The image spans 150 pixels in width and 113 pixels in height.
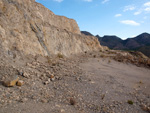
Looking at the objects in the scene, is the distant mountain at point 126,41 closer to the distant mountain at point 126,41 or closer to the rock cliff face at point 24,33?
the distant mountain at point 126,41

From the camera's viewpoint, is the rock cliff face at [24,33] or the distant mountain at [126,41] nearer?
the rock cliff face at [24,33]

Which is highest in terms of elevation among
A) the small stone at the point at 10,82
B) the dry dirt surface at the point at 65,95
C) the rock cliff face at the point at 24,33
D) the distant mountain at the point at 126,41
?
the distant mountain at the point at 126,41

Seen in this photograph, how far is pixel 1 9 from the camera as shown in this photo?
288 inches

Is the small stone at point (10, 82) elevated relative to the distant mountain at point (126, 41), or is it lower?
lower

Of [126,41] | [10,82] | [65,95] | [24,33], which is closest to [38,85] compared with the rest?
[10,82]

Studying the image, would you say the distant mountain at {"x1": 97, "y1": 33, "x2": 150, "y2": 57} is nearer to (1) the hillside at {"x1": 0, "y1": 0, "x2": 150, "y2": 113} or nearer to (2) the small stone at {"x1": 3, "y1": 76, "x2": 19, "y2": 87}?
(1) the hillside at {"x1": 0, "y1": 0, "x2": 150, "y2": 113}

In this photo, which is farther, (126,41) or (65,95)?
(126,41)

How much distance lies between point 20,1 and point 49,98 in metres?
8.55

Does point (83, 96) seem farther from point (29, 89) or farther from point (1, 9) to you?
point (1, 9)

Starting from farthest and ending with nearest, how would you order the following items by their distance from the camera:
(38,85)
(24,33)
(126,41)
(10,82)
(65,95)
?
(126,41)
(24,33)
(38,85)
(65,95)
(10,82)

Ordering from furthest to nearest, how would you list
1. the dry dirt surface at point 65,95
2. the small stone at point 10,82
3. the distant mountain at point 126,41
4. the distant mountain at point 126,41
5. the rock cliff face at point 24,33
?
the distant mountain at point 126,41
the distant mountain at point 126,41
the rock cliff face at point 24,33
the small stone at point 10,82
the dry dirt surface at point 65,95

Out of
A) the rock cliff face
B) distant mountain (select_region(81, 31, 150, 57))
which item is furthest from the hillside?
distant mountain (select_region(81, 31, 150, 57))

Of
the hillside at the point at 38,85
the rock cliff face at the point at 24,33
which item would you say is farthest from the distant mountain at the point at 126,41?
the hillside at the point at 38,85

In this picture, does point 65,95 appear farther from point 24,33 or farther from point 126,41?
point 126,41
